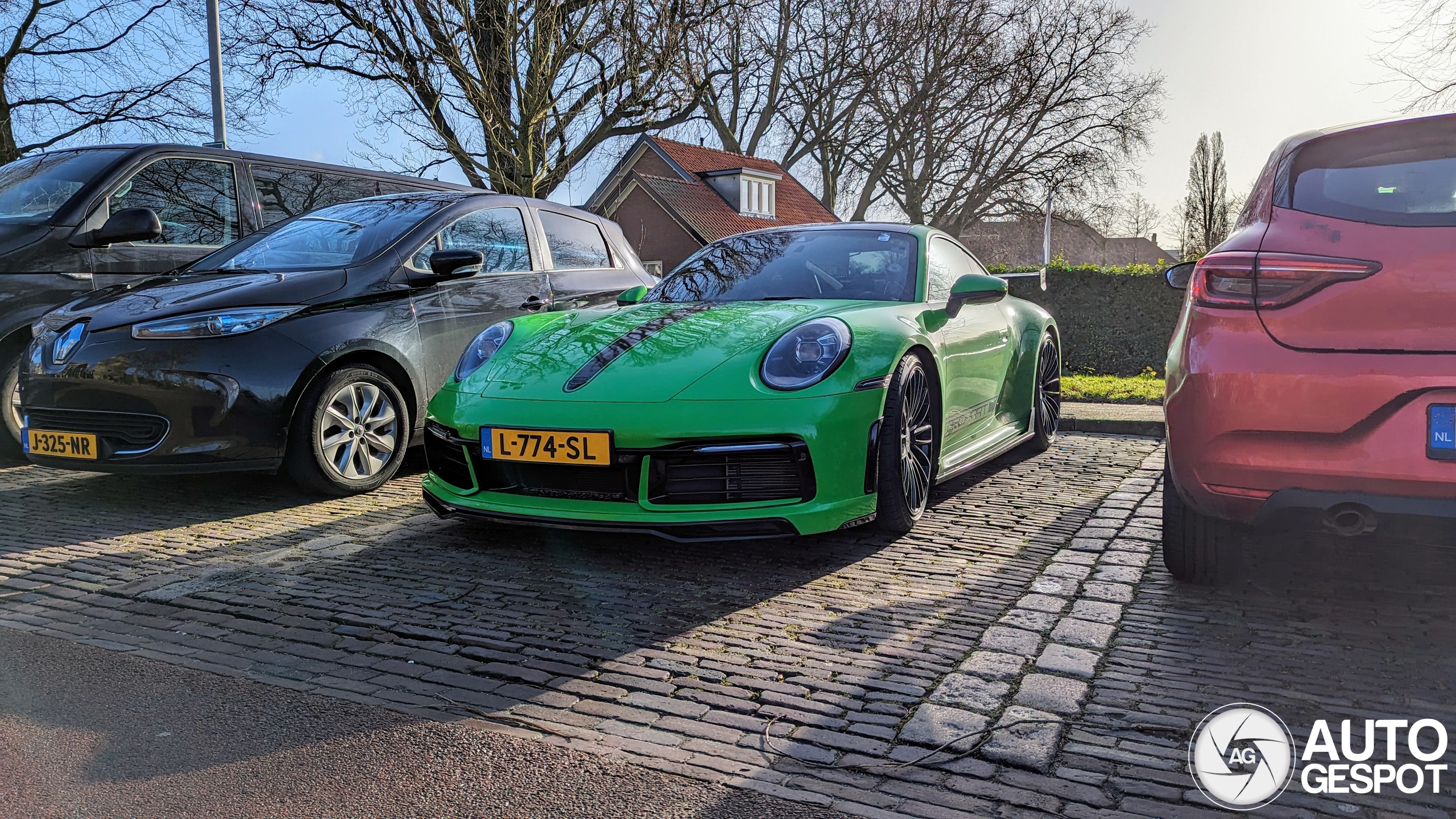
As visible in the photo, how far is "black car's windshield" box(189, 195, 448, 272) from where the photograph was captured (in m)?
5.61

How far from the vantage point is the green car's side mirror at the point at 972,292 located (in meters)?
4.94

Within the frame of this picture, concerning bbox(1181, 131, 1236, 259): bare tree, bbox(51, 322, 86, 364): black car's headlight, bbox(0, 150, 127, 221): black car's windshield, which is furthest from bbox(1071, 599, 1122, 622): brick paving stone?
bbox(1181, 131, 1236, 259): bare tree

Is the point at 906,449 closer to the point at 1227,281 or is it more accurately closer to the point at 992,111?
the point at 1227,281

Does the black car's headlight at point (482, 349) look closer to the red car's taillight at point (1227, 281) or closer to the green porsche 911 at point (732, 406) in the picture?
the green porsche 911 at point (732, 406)

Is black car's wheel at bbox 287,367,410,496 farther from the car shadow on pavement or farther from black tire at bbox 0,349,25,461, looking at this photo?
black tire at bbox 0,349,25,461

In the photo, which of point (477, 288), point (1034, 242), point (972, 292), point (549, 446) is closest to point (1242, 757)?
point (549, 446)

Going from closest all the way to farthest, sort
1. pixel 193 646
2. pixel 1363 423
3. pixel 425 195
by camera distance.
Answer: pixel 1363 423 < pixel 193 646 < pixel 425 195

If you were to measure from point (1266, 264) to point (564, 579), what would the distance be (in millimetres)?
2540

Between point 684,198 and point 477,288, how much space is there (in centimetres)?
2928

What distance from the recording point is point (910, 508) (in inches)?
171

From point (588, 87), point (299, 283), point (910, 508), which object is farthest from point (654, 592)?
point (588, 87)

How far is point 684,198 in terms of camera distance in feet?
114

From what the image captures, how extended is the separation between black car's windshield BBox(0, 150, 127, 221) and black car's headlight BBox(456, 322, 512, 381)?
3382mm

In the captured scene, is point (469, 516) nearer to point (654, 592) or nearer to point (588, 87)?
point (654, 592)
